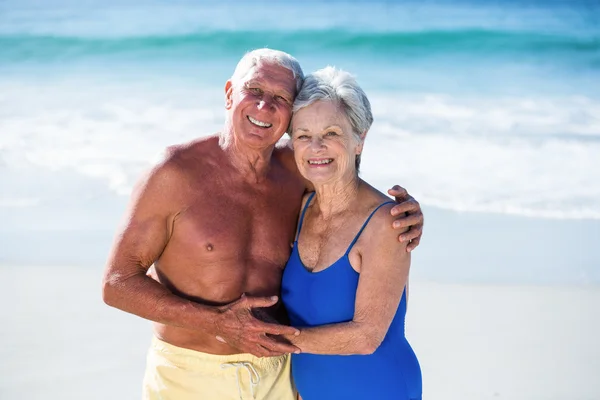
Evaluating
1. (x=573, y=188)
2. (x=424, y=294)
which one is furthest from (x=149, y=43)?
(x=424, y=294)

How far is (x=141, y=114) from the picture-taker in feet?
39.3

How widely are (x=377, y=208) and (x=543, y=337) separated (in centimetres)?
313

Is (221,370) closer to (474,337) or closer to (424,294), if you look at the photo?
(474,337)

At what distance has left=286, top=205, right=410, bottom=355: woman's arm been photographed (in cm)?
284

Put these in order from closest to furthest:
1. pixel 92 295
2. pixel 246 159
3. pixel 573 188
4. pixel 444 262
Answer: pixel 246 159 < pixel 92 295 < pixel 444 262 < pixel 573 188

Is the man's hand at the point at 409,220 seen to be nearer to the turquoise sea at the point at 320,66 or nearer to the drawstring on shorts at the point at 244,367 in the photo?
the drawstring on shorts at the point at 244,367

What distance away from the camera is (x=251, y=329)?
2.83m

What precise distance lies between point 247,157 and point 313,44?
1253cm

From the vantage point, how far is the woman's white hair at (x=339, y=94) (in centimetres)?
292

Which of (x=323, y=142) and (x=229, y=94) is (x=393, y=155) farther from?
(x=323, y=142)

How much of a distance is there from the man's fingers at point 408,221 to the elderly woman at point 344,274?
0.03 meters

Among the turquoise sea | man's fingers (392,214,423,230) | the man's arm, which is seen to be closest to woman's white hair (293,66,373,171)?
man's fingers (392,214,423,230)

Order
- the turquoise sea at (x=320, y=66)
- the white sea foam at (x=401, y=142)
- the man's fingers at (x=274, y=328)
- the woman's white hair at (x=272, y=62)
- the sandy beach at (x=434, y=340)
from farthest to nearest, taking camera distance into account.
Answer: the white sea foam at (x=401, y=142) < the turquoise sea at (x=320, y=66) < the sandy beach at (x=434, y=340) < the woman's white hair at (x=272, y=62) < the man's fingers at (x=274, y=328)

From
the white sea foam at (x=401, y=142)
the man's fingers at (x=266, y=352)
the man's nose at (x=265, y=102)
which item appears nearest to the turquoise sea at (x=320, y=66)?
the white sea foam at (x=401, y=142)
